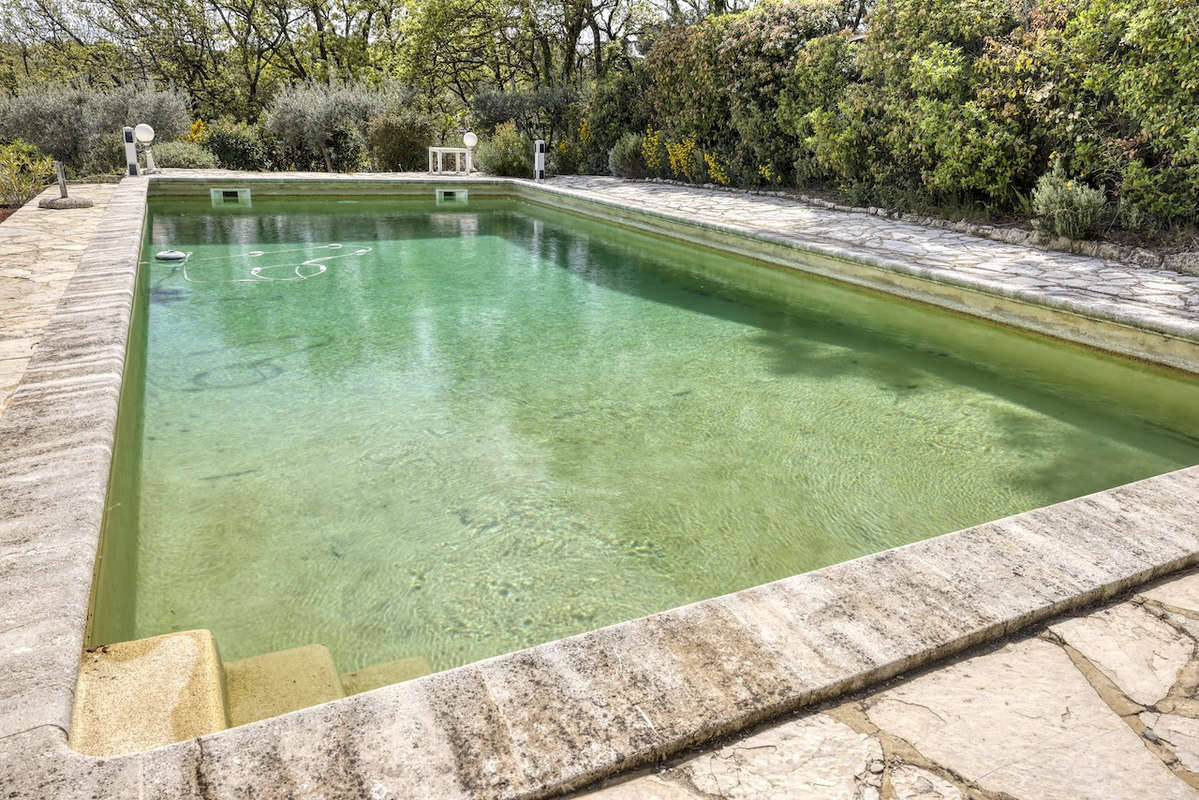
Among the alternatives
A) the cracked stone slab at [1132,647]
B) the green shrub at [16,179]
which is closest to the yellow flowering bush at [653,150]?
the green shrub at [16,179]

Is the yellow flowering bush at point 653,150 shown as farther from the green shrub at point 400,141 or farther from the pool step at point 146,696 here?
the pool step at point 146,696

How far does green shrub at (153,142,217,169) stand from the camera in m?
12.2

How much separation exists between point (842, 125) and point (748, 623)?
8.25 m

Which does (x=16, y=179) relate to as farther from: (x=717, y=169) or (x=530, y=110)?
(x=717, y=169)

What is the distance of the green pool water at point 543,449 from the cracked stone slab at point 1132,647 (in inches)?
34.6

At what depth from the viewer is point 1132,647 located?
158 cm

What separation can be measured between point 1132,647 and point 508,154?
12670 mm

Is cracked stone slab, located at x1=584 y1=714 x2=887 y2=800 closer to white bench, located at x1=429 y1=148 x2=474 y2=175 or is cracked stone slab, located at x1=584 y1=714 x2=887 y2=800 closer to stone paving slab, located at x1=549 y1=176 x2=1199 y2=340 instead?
stone paving slab, located at x1=549 y1=176 x2=1199 y2=340

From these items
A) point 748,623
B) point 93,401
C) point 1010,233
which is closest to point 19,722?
point 748,623

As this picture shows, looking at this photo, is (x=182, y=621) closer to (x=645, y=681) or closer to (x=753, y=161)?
(x=645, y=681)

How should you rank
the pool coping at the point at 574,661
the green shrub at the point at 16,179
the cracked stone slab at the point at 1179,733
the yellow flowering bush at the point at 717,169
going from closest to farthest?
the pool coping at the point at 574,661 < the cracked stone slab at the point at 1179,733 < the green shrub at the point at 16,179 < the yellow flowering bush at the point at 717,169

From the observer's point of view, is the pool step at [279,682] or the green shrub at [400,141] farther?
the green shrub at [400,141]

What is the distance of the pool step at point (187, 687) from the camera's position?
4.66 feet

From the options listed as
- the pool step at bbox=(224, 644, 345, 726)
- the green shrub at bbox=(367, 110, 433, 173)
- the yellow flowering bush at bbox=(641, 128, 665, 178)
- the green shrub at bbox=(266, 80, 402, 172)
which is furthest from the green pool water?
the green shrub at bbox=(266, 80, 402, 172)
